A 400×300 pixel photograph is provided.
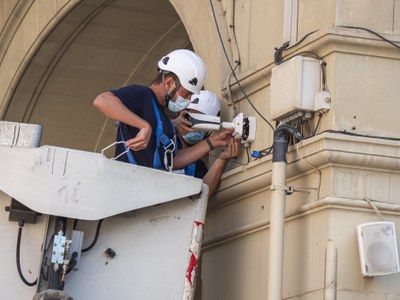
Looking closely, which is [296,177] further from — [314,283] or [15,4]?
[15,4]

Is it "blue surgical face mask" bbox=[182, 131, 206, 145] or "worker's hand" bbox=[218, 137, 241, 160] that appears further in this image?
"blue surgical face mask" bbox=[182, 131, 206, 145]

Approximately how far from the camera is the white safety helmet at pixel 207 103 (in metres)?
9.27

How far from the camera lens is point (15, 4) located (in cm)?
1543

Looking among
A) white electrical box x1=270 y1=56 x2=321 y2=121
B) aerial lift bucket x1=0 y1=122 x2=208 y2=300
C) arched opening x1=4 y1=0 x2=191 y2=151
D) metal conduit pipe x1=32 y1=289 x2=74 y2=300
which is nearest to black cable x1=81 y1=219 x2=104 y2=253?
aerial lift bucket x1=0 y1=122 x2=208 y2=300

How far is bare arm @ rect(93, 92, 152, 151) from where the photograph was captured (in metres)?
8.47

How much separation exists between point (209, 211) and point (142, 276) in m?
1.39

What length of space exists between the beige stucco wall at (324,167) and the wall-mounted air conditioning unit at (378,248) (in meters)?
0.09

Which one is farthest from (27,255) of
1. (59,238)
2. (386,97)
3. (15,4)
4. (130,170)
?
(15,4)

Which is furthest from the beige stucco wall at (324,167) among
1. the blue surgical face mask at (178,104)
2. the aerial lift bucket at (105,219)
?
the aerial lift bucket at (105,219)

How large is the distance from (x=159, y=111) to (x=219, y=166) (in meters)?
0.59

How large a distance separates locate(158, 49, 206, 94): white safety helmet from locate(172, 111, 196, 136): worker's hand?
0.36 m

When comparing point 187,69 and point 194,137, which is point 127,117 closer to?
point 187,69

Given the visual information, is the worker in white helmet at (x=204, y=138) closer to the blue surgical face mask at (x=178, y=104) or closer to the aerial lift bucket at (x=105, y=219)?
the blue surgical face mask at (x=178, y=104)

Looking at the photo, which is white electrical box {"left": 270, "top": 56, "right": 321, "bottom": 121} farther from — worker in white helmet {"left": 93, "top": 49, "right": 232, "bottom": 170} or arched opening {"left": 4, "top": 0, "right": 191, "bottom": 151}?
arched opening {"left": 4, "top": 0, "right": 191, "bottom": 151}
